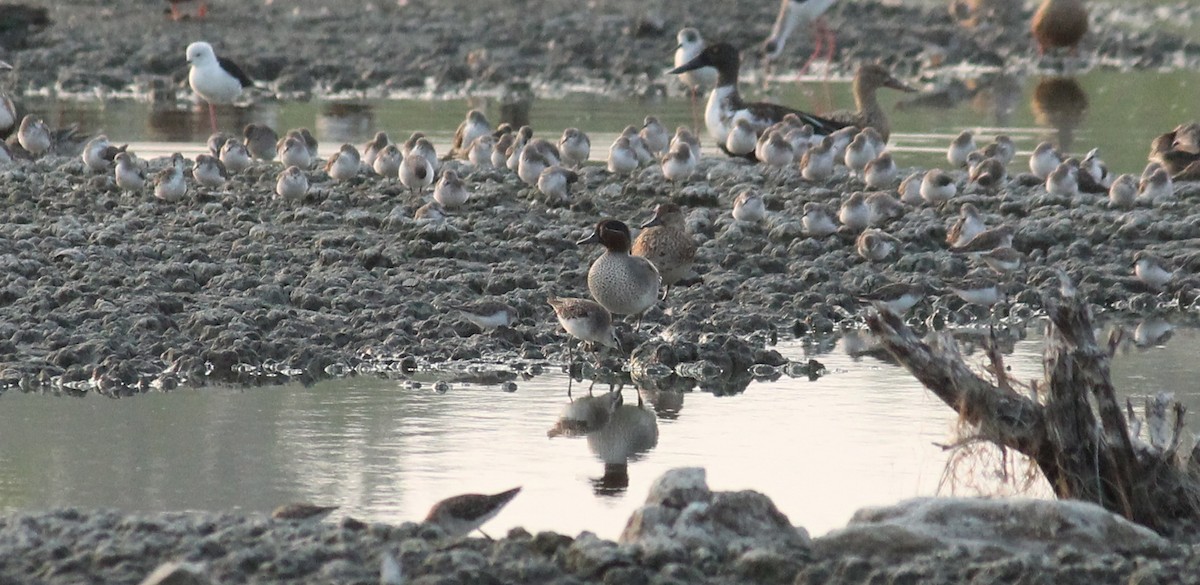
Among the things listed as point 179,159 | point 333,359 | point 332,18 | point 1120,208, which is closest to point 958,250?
point 1120,208

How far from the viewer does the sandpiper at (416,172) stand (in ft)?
46.4

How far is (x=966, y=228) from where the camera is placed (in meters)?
12.8

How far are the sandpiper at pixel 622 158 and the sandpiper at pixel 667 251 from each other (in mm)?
3790

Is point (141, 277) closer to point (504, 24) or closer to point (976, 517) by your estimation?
point (976, 517)

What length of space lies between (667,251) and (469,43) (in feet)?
65.9

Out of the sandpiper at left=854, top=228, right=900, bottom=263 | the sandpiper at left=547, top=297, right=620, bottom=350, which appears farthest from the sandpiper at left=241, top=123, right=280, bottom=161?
the sandpiper at left=547, top=297, right=620, bottom=350

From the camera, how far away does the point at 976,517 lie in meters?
6.50

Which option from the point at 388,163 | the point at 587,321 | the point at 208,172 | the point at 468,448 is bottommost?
the point at 468,448

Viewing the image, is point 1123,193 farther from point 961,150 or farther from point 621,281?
point 621,281

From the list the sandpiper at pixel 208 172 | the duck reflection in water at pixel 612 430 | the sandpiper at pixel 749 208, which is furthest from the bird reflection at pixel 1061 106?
the duck reflection in water at pixel 612 430

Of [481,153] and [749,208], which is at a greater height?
[481,153]

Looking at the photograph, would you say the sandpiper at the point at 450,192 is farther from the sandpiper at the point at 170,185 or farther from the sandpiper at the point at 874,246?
the sandpiper at the point at 874,246

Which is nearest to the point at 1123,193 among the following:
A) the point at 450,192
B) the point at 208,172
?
the point at 450,192

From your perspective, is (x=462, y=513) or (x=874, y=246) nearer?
(x=462, y=513)
